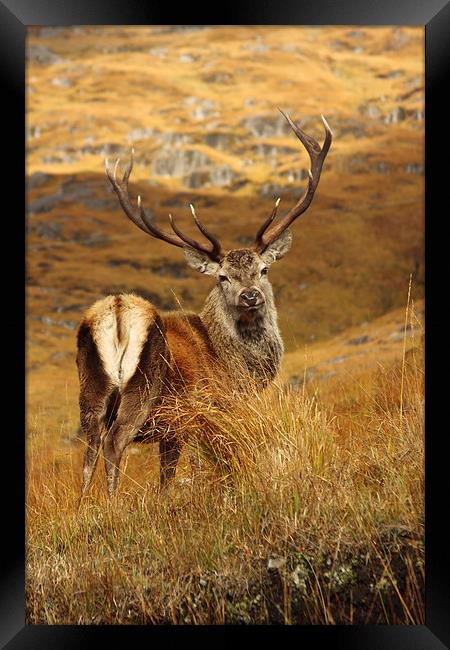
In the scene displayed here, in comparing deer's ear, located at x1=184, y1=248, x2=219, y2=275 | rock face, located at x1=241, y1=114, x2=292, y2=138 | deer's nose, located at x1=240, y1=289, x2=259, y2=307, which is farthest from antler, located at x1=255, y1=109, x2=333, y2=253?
rock face, located at x1=241, y1=114, x2=292, y2=138

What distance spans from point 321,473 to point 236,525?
0.50 metres

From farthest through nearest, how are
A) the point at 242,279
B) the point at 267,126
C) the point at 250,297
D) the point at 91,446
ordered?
1. the point at 267,126
2. the point at 242,279
3. the point at 250,297
4. the point at 91,446

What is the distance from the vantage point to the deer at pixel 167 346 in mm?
5223

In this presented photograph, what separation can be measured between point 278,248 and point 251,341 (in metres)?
0.70

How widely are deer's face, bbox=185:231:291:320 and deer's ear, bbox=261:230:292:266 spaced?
0.07 feet

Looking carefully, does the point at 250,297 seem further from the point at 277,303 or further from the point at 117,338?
the point at 277,303

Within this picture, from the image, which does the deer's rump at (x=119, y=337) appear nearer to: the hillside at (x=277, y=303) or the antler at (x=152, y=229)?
the hillside at (x=277, y=303)

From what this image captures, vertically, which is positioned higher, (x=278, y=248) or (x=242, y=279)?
(x=278, y=248)

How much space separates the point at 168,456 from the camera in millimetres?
5402

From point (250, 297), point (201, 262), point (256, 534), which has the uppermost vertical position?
point (201, 262)

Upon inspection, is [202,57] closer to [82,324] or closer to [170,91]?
[170,91]

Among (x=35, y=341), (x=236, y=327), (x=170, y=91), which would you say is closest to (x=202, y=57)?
(x=170, y=91)
